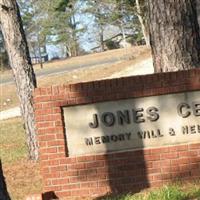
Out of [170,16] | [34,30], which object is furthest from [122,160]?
[34,30]

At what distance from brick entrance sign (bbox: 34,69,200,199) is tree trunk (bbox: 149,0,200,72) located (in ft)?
2.63

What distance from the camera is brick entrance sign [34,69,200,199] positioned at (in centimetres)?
736

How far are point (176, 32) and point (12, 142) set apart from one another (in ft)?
30.3

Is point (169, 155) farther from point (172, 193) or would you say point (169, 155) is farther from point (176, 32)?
point (176, 32)

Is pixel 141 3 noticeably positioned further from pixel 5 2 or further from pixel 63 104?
pixel 63 104

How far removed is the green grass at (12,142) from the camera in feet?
44.8

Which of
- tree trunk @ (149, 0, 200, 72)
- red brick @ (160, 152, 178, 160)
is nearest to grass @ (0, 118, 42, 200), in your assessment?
red brick @ (160, 152, 178, 160)

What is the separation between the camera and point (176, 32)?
26.2 feet

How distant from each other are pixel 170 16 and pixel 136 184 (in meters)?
2.20

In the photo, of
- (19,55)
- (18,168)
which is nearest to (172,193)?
(18,168)

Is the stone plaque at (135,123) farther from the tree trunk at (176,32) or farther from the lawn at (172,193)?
the tree trunk at (176,32)

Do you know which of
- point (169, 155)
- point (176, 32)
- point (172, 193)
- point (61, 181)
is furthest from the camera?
point (176, 32)

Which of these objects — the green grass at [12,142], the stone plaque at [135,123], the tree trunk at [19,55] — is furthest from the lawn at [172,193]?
the green grass at [12,142]

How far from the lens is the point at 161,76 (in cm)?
732
